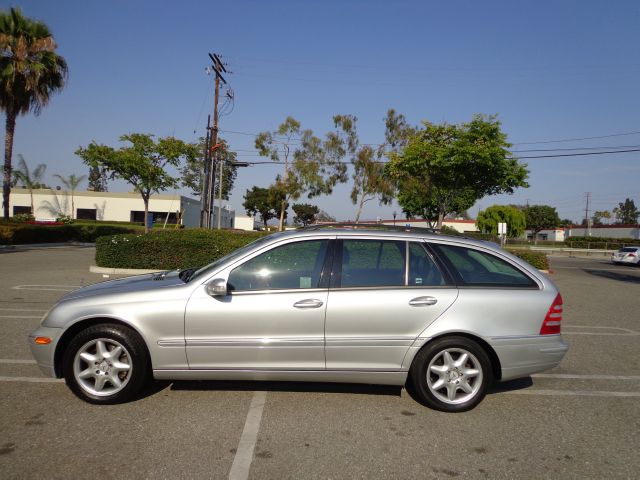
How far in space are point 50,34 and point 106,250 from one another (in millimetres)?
18206

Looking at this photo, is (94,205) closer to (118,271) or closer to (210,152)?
(210,152)

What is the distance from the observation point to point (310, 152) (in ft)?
101

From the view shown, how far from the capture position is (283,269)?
4066 millimetres

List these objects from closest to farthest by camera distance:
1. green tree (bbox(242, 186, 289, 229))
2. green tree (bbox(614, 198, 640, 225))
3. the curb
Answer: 1. the curb
2. green tree (bbox(242, 186, 289, 229))
3. green tree (bbox(614, 198, 640, 225))

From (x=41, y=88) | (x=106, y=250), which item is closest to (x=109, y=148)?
(x=41, y=88)

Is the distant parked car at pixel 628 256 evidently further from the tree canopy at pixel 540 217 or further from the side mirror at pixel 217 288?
the tree canopy at pixel 540 217

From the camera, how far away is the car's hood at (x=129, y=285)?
4.03m

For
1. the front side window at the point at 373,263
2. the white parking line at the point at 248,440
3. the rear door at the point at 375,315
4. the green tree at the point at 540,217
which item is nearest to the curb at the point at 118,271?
the white parking line at the point at 248,440

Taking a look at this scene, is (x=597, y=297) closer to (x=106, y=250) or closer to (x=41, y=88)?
(x=106, y=250)

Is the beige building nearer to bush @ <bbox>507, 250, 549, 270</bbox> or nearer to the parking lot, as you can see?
bush @ <bbox>507, 250, 549, 270</bbox>

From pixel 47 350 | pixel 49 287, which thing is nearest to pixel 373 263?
pixel 47 350

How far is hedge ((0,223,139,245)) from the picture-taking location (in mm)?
22694

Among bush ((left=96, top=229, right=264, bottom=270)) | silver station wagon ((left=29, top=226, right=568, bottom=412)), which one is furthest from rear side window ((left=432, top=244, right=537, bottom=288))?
bush ((left=96, top=229, right=264, bottom=270))

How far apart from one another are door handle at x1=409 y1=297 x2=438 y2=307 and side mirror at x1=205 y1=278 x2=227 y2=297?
156cm
